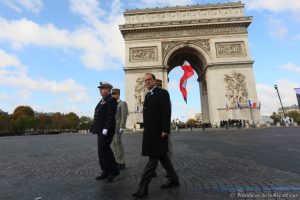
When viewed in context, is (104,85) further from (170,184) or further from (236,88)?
(236,88)

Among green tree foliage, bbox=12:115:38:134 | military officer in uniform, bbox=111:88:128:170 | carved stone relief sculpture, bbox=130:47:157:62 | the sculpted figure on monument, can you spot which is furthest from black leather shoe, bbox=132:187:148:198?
green tree foliage, bbox=12:115:38:134

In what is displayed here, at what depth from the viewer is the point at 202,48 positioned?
32688 mm

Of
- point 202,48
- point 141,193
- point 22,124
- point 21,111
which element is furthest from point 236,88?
point 21,111

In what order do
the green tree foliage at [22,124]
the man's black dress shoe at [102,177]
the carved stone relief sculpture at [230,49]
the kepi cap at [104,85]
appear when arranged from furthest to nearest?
1. the green tree foliage at [22,124]
2. the carved stone relief sculpture at [230,49]
3. the kepi cap at [104,85]
4. the man's black dress shoe at [102,177]

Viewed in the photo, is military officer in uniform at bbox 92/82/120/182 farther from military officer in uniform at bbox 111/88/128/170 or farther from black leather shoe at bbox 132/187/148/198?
black leather shoe at bbox 132/187/148/198

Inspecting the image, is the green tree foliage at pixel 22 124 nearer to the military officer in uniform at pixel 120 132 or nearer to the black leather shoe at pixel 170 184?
the military officer in uniform at pixel 120 132

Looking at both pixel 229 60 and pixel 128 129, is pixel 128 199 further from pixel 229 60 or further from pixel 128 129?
pixel 229 60

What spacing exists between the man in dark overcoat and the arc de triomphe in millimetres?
26931

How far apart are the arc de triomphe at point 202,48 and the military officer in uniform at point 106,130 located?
25.9 m

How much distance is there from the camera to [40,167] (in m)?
6.09

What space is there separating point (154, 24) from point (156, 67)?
5.46m

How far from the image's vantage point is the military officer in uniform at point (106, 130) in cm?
469

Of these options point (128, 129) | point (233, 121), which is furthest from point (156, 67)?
point (233, 121)

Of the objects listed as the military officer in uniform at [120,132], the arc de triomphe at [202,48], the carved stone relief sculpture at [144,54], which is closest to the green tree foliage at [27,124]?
the carved stone relief sculpture at [144,54]
